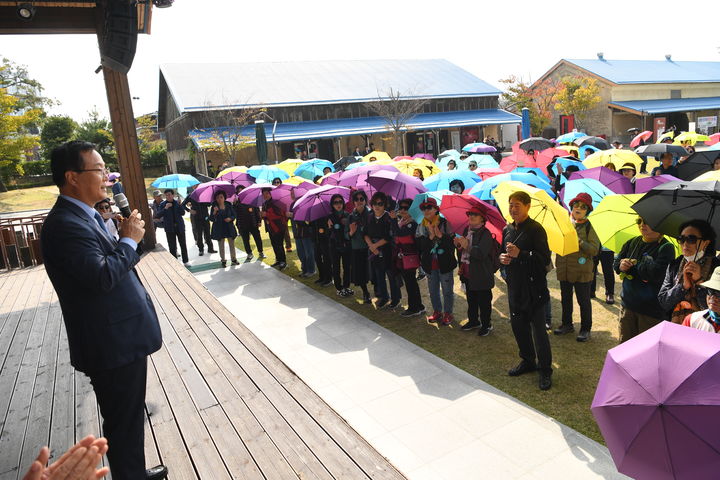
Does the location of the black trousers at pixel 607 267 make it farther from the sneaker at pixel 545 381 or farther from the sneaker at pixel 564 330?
the sneaker at pixel 545 381

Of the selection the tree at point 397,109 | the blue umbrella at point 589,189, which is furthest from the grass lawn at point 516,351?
the tree at point 397,109

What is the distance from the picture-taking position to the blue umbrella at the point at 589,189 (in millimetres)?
6579

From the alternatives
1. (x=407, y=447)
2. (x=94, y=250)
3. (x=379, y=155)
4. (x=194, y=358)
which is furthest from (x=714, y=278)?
(x=379, y=155)

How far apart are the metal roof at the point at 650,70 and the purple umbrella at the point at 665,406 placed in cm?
4533

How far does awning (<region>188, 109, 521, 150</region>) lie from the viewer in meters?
30.5

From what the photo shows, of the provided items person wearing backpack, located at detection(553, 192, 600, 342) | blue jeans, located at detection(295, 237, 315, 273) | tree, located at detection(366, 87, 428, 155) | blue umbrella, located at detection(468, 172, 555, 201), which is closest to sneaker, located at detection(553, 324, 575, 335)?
person wearing backpack, located at detection(553, 192, 600, 342)

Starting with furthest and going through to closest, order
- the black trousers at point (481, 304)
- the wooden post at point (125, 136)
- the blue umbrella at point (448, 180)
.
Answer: the blue umbrella at point (448, 180) < the wooden post at point (125, 136) < the black trousers at point (481, 304)

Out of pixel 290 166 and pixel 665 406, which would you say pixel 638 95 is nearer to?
pixel 290 166

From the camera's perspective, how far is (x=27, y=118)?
2998 cm

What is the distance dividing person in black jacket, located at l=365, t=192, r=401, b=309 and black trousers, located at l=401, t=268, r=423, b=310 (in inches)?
14.4

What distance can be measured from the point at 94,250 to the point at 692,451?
2.83m

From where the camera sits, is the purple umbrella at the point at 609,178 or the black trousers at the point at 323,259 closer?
the purple umbrella at the point at 609,178

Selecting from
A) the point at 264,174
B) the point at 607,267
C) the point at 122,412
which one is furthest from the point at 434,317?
the point at 264,174

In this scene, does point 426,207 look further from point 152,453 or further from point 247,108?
point 247,108
